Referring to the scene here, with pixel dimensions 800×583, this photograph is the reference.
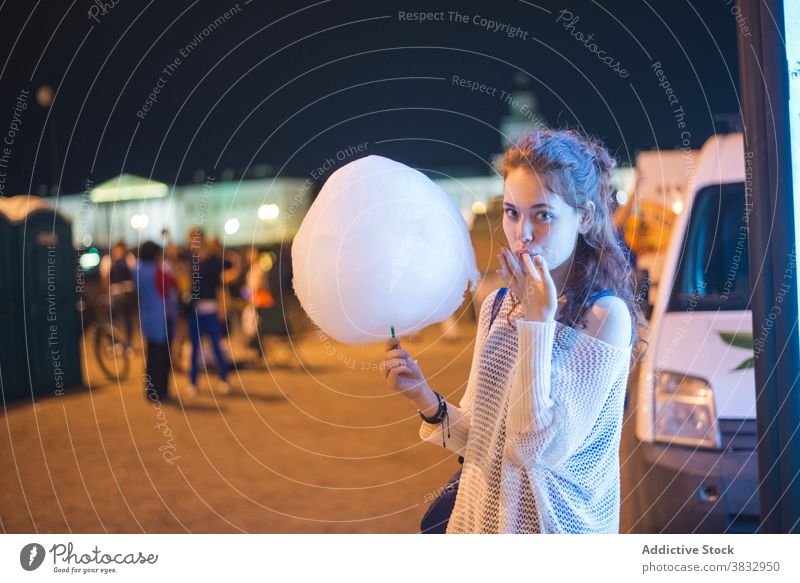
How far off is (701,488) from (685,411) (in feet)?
1.21

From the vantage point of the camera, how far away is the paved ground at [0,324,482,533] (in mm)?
5613

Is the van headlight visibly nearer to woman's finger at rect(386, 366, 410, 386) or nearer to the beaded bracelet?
the beaded bracelet

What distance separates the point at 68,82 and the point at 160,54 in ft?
9.33

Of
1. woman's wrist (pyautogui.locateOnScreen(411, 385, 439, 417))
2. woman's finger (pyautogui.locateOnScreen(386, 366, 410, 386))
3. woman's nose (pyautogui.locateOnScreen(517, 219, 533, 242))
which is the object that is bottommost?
woman's wrist (pyautogui.locateOnScreen(411, 385, 439, 417))

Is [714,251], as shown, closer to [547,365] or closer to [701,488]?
[701,488]

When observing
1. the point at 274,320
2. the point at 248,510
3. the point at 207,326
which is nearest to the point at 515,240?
the point at 248,510

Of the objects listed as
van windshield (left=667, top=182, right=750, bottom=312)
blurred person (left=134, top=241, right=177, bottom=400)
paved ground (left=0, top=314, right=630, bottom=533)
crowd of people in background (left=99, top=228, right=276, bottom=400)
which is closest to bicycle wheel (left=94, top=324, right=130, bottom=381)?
paved ground (left=0, top=314, right=630, bottom=533)

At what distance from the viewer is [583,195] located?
2322mm

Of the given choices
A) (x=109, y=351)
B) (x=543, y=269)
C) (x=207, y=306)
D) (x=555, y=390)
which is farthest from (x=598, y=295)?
(x=109, y=351)

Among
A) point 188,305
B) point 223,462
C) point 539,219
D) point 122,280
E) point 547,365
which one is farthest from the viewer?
point 122,280

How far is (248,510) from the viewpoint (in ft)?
18.9

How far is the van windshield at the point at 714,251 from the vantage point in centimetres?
470

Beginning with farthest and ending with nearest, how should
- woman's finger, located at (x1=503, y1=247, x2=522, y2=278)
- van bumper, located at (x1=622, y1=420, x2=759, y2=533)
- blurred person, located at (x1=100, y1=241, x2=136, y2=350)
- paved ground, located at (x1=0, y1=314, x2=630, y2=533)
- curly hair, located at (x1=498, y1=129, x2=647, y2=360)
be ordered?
1. blurred person, located at (x1=100, y1=241, x2=136, y2=350)
2. paved ground, located at (x1=0, y1=314, x2=630, y2=533)
3. van bumper, located at (x1=622, y1=420, x2=759, y2=533)
4. curly hair, located at (x1=498, y1=129, x2=647, y2=360)
5. woman's finger, located at (x1=503, y1=247, x2=522, y2=278)
